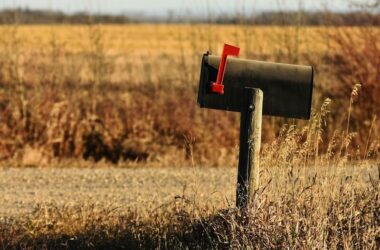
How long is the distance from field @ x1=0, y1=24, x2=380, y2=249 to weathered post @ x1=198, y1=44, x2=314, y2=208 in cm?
17

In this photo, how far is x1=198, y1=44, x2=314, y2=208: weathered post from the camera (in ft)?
20.4

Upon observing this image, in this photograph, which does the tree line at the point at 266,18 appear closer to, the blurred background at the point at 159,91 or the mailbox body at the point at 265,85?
the blurred background at the point at 159,91

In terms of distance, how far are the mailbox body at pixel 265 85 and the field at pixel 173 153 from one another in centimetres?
34

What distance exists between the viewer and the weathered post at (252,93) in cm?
621

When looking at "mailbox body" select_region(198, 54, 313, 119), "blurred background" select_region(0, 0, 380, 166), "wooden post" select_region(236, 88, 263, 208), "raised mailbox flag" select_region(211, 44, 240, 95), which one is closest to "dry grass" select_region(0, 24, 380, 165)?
"blurred background" select_region(0, 0, 380, 166)

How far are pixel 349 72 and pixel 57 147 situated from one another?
508 centimetres

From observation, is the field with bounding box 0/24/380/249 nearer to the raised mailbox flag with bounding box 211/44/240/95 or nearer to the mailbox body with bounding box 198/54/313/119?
the mailbox body with bounding box 198/54/313/119

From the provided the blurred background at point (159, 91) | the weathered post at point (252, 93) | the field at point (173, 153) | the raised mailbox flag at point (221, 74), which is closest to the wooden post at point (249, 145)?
the weathered post at point (252, 93)

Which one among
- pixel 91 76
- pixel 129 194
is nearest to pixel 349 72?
pixel 91 76

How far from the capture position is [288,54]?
Answer: 1532 centimetres

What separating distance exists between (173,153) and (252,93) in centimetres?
691

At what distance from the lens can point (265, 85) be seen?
633 cm

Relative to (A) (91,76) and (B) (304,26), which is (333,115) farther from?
(A) (91,76)

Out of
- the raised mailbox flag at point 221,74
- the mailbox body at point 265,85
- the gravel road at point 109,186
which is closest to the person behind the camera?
the raised mailbox flag at point 221,74
